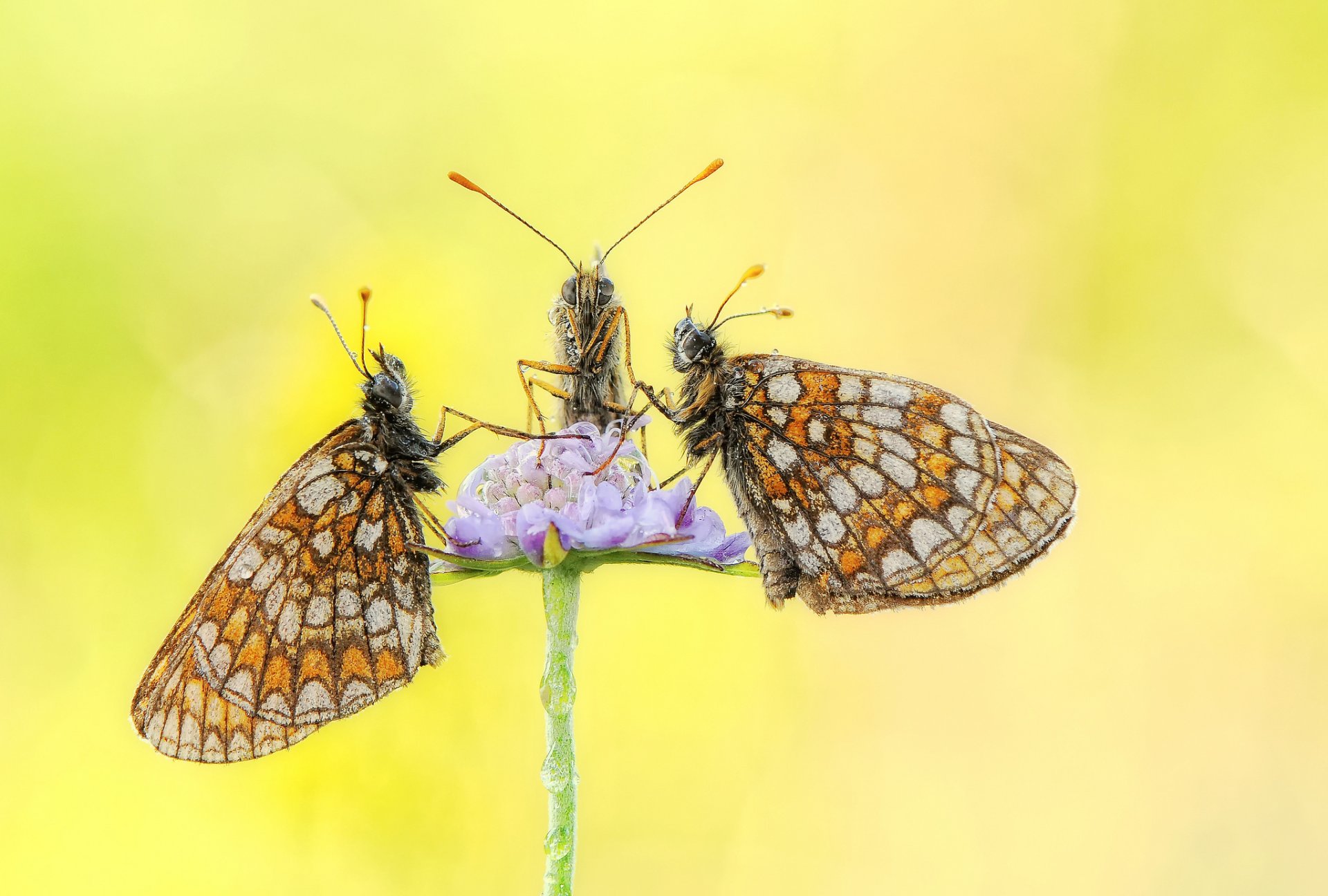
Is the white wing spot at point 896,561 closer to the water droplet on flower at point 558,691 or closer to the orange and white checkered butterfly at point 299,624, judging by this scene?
the water droplet on flower at point 558,691

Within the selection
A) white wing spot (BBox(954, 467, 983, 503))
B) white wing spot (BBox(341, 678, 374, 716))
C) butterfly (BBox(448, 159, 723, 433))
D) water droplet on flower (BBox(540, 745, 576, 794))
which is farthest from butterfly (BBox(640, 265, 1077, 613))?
white wing spot (BBox(341, 678, 374, 716))

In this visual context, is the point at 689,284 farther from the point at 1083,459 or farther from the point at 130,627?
the point at 130,627

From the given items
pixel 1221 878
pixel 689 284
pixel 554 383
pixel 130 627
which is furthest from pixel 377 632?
pixel 1221 878

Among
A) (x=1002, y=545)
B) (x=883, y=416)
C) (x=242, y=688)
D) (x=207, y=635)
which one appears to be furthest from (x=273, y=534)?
(x=1002, y=545)

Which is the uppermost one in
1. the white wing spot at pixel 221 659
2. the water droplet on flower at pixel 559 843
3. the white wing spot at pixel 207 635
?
the white wing spot at pixel 207 635

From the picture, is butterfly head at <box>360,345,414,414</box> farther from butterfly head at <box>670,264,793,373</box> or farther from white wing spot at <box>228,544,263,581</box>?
butterfly head at <box>670,264,793,373</box>

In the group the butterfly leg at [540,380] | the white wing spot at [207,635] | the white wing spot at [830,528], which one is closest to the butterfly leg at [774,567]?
the white wing spot at [830,528]

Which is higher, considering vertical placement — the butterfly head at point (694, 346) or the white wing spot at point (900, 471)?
the butterfly head at point (694, 346)

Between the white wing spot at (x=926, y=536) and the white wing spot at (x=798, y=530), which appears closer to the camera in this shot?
the white wing spot at (x=926, y=536)
